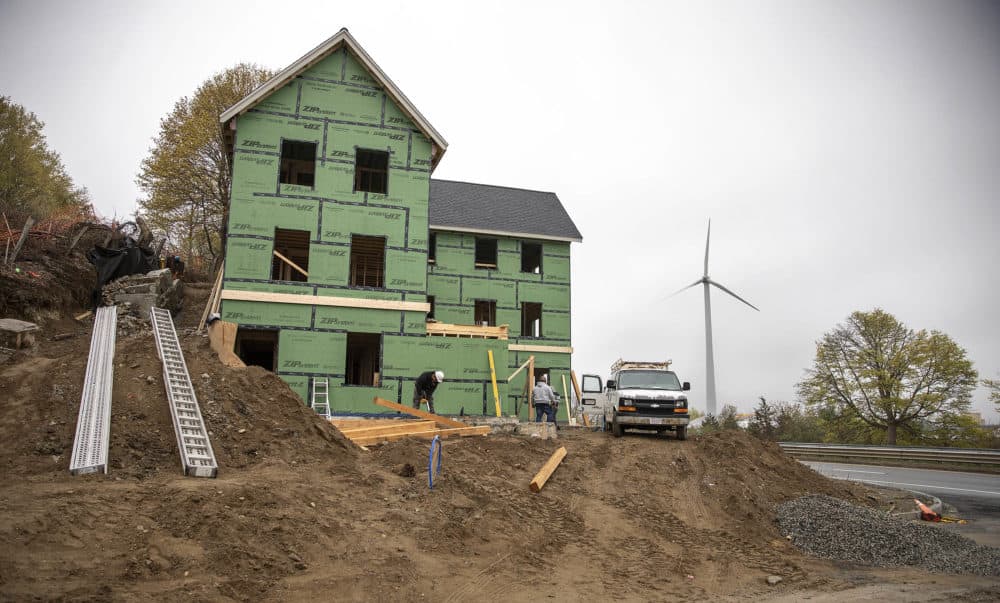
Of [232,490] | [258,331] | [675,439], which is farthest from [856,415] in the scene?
[232,490]

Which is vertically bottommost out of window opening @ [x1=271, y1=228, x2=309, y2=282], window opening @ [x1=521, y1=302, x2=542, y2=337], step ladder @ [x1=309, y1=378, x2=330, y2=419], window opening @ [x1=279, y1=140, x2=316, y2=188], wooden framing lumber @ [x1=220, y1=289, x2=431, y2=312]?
step ladder @ [x1=309, y1=378, x2=330, y2=419]

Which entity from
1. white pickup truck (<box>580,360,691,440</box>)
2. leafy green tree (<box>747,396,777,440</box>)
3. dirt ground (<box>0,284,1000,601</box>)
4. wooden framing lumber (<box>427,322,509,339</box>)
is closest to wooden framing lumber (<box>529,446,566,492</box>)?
dirt ground (<box>0,284,1000,601</box>)

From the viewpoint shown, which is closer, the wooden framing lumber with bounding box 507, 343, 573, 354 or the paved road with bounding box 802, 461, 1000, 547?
the paved road with bounding box 802, 461, 1000, 547

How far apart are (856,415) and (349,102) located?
37.4m

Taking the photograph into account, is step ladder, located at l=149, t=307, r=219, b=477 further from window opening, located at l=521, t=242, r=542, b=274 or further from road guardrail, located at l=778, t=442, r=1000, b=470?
window opening, located at l=521, t=242, r=542, b=274

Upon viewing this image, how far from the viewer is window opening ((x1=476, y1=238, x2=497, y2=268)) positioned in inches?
1177

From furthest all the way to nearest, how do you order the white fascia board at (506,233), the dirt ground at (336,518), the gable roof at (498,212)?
the gable roof at (498,212), the white fascia board at (506,233), the dirt ground at (336,518)

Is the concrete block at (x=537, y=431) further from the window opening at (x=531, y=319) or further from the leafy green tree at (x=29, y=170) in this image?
the leafy green tree at (x=29, y=170)

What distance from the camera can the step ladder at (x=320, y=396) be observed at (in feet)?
60.8

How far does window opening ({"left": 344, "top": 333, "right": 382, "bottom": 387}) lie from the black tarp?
857 centimetres

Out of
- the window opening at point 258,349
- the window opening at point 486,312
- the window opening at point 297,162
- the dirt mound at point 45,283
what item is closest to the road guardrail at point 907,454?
the window opening at point 486,312

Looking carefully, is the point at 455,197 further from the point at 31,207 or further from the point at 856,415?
the point at 856,415

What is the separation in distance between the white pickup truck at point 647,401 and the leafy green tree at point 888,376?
89.4 feet

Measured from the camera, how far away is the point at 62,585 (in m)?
5.27
